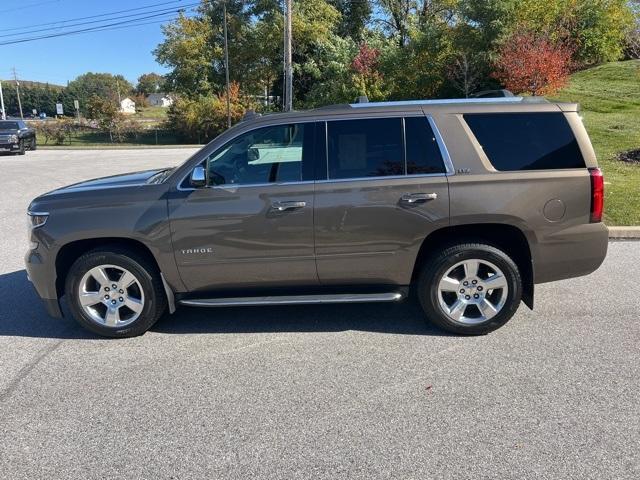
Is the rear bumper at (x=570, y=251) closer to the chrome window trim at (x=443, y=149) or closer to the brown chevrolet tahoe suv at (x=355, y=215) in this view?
the brown chevrolet tahoe suv at (x=355, y=215)

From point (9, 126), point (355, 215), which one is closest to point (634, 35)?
point (355, 215)

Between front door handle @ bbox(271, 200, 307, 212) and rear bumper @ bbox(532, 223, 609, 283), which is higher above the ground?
front door handle @ bbox(271, 200, 307, 212)

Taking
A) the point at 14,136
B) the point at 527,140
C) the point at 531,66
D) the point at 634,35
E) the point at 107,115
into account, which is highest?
the point at 634,35

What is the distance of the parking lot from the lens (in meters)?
2.80

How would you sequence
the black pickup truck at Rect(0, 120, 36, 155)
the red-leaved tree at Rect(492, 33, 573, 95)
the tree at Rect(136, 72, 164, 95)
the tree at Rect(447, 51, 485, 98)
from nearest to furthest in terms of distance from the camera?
1. the red-leaved tree at Rect(492, 33, 573, 95)
2. the tree at Rect(447, 51, 485, 98)
3. the black pickup truck at Rect(0, 120, 36, 155)
4. the tree at Rect(136, 72, 164, 95)

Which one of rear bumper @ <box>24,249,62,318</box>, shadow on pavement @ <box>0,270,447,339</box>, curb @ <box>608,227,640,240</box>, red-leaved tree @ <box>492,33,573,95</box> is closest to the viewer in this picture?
rear bumper @ <box>24,249,62,318</box>

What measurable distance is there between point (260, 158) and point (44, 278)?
2.08 metres

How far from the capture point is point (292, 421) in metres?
3.17

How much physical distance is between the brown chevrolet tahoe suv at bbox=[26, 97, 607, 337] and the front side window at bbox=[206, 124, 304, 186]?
1 centimetres

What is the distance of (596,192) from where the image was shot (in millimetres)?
4184

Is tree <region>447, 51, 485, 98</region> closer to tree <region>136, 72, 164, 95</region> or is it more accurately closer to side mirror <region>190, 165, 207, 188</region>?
side mirror <region>190, 165, 207, 188</region>

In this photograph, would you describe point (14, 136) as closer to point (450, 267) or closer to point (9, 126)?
point (9, 126)

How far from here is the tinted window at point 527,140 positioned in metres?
4.21

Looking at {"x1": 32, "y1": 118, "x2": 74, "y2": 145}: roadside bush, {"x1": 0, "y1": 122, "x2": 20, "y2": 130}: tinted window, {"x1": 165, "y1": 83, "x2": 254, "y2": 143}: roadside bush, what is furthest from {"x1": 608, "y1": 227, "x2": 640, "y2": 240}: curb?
{"x1": 32, "y1": 118, "x2": 74, "y2": 145}: roadside bush
